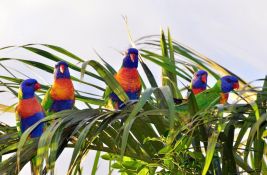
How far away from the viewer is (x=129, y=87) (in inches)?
156

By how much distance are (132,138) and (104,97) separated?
496 millimetres

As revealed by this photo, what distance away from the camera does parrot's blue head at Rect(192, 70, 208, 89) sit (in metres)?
4.14

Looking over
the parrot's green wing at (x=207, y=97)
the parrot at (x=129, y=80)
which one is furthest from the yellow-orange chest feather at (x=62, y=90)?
the parrot's green wing at (x=207, y=97)

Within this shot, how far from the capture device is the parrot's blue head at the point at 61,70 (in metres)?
3.84

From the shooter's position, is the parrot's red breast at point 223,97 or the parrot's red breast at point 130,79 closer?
the parrot's red breast at point 223,97

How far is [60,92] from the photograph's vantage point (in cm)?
380

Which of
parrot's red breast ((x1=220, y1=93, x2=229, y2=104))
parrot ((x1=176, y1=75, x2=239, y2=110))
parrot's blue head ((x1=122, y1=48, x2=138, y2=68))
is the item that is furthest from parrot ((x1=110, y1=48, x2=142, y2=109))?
parrot's red breast ((x1=220, y1=93, x2=229, y2=104))

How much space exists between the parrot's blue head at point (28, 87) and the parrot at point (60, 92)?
106 millimetres

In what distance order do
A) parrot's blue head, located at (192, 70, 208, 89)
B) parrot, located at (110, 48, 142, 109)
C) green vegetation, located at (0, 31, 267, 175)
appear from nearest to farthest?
green vegetation, located at (0, 31, 267, 175) → parrot, located at (110, 48, 142, 109) → parrot's blue head, located at (192, 70, 208, 89)

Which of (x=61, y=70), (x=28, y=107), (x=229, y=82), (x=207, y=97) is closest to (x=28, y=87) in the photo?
(x=28, y=107)

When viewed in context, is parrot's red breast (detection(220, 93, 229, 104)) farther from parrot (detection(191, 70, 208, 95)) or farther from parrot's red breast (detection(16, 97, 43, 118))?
parrot's red breast (detection(16, 97, 43, 118))

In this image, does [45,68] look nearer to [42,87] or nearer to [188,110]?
[42,87]

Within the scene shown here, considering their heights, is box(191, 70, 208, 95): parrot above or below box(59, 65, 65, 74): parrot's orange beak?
below

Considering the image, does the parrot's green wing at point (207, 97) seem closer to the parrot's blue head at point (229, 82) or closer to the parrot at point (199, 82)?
the parrot's blue head at point (229, 82)
